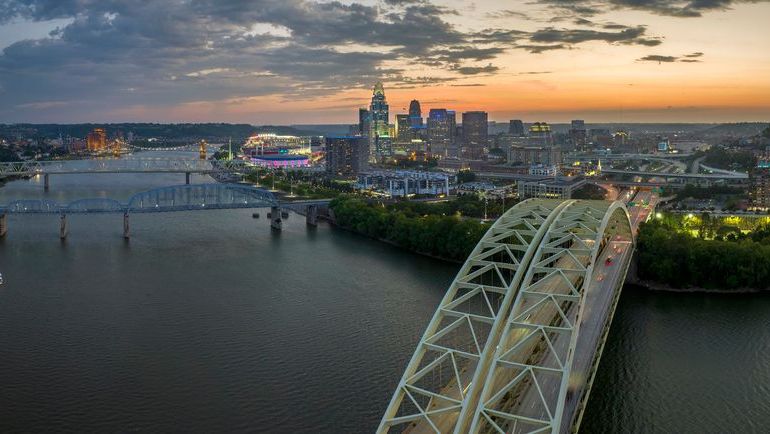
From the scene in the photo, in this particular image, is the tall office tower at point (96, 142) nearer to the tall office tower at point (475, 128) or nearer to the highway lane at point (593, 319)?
the tall office tower at point (475, 128)

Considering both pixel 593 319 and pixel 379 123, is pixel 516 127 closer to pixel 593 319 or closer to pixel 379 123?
pixel 379 123

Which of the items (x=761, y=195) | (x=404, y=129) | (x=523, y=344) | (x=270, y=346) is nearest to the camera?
(x=523, y=344)

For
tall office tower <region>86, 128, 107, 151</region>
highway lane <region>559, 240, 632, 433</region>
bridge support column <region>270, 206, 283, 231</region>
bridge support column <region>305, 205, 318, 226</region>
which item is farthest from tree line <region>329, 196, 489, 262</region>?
tall office tower <region>86, 128, 107, 151</region>

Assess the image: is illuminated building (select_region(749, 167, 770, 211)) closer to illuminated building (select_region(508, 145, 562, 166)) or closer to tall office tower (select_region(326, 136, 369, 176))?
illuminated building (select_region(508, 145, 562, 166))

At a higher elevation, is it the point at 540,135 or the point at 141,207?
the point at 540,135

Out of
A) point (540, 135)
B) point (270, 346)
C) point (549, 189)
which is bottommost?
point (270, 346)

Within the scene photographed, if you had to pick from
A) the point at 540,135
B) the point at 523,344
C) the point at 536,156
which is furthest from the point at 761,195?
the point at 540,135
